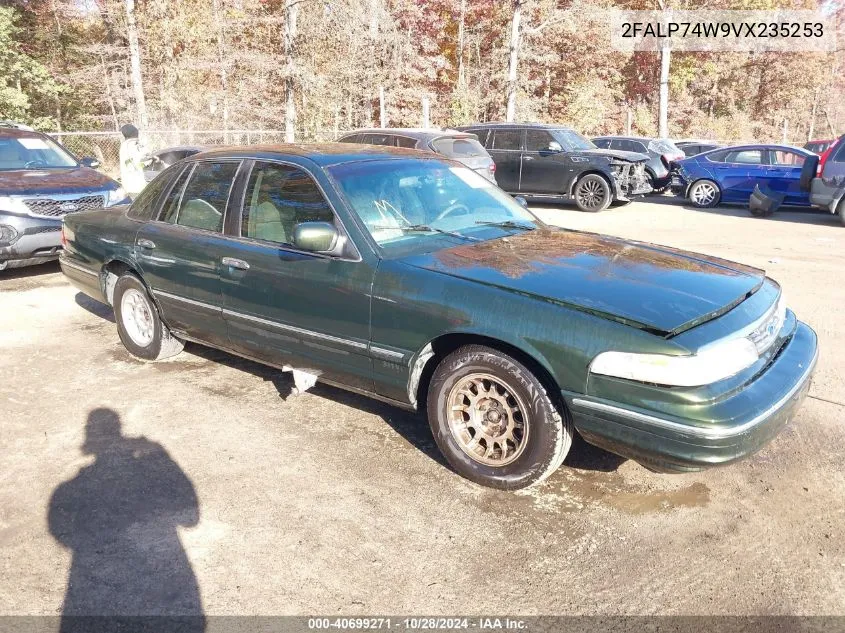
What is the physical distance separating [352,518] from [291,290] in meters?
1.37

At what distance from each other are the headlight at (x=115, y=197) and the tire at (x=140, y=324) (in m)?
3.86

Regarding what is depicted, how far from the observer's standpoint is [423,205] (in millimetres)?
4066

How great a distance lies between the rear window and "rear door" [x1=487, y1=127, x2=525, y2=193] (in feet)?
8.89

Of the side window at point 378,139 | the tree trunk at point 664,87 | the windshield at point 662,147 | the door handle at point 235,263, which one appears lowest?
the door handle at point 235,263

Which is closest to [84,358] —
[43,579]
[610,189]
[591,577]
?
[43,579]

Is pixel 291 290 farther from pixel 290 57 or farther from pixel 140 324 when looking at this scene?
pixel 290 57

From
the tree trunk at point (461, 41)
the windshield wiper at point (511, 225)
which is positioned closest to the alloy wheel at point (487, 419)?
the windshield wiper at point (511, 225)

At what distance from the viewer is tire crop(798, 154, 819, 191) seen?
41.4 feet

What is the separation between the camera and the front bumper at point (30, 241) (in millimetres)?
7668

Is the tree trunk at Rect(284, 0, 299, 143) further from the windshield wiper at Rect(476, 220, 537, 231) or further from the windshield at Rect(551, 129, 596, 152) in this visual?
the windshield wiper at Rect(476, 220, 537, 231)

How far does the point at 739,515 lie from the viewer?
311cm

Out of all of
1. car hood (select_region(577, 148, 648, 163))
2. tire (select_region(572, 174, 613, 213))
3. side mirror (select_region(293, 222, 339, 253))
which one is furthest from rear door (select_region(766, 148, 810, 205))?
side mirror (select_region(293, 222, 339, 253))

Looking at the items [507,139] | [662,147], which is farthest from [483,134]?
[662,147]

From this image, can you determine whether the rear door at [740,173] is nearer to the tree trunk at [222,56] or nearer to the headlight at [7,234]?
the headlight at [7,234]
